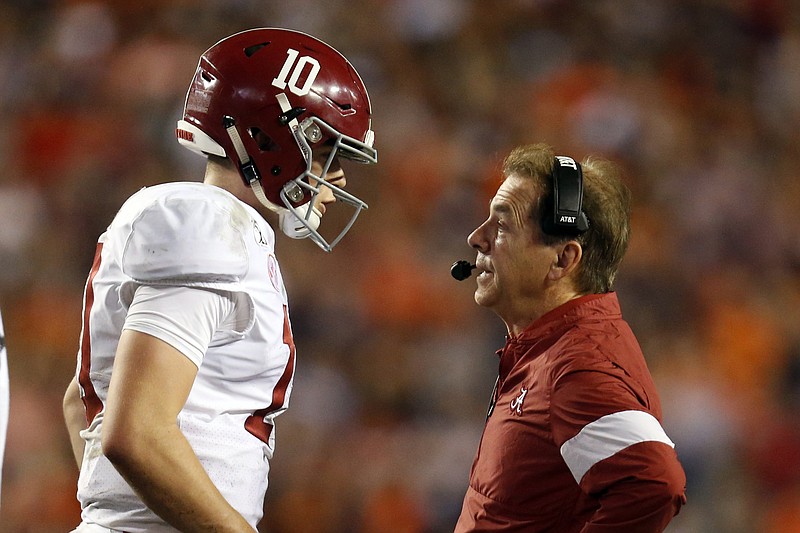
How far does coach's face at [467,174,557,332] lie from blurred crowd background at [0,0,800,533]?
62.4 inches

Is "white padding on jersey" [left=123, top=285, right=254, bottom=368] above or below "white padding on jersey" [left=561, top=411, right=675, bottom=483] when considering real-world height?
above

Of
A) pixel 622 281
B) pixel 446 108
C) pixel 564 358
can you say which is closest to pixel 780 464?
pixel 622 281

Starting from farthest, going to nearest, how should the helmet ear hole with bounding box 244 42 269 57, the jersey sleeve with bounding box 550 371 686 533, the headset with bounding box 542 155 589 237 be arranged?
1. the headset with bounding box 542 155 589 237
2. the helmet ear hole with bounding box 244 42 269 57
3. the jersey sleeve with bounding box 550 371 686 533

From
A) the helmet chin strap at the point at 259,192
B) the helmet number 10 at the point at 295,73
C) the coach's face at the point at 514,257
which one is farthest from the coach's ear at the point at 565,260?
the helmet number 10 at the point at 295,73

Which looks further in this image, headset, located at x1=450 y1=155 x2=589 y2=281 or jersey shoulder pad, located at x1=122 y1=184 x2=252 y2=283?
headset, located at x1=450 y1=155 x2=589 y2=281

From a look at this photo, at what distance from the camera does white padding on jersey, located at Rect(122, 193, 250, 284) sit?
4.13 ft

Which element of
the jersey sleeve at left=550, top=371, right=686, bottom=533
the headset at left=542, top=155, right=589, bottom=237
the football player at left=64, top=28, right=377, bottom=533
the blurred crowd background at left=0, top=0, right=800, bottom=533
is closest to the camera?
the football player at left=64, top=28, right=377, bottom=533

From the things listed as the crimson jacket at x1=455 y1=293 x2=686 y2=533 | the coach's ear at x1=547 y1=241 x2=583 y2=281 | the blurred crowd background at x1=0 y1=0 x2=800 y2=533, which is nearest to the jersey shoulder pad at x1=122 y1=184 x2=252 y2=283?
the crimson jacket at x1=455 y1=293 x2=686 y2=533

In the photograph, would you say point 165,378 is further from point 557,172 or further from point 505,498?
point 557,172

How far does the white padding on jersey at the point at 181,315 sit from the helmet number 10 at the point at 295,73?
41 centimetres

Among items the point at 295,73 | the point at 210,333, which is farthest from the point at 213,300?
the point at 295,73

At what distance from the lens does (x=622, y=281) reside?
366cm

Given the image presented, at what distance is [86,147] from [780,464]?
2952 millimetres

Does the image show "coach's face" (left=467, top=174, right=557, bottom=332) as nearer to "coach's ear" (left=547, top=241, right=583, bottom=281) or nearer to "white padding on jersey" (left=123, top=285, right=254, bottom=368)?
"coach's ear" (left=547, top=241, right=583, bottom=281)
